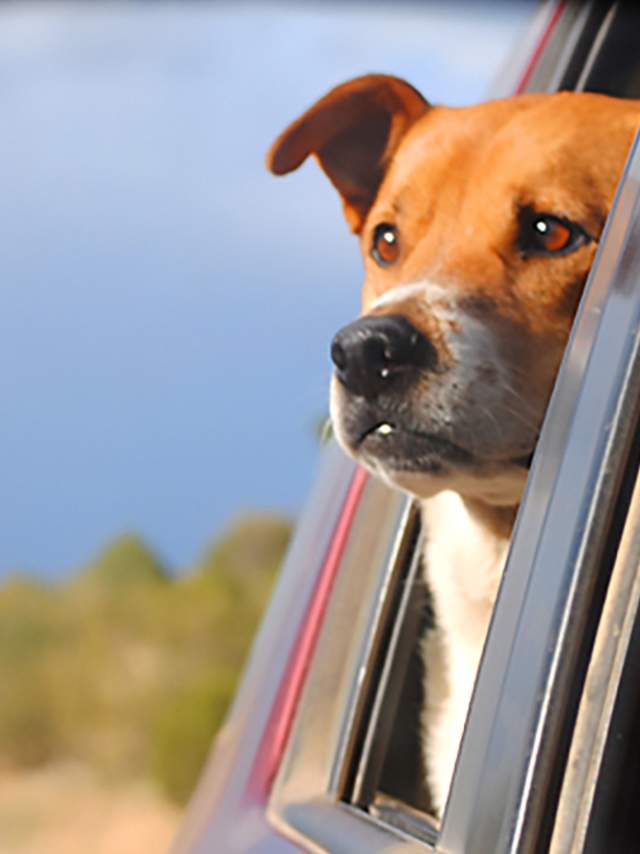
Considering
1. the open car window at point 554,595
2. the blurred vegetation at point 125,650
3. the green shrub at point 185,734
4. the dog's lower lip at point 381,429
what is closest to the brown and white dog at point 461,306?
the dog's lower lip at point 381,429

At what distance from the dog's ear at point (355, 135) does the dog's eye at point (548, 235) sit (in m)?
0.24

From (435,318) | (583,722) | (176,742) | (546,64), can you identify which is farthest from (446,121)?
(176,742)

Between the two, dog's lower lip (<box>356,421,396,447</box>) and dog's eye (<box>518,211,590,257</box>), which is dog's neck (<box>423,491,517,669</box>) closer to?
dog's lower lip (<box>356,421,396,447</box>)

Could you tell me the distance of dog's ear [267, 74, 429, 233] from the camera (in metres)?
1.71

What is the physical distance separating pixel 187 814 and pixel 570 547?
1071 millimetres

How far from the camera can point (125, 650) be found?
27219 millimetres

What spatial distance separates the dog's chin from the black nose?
6 cm

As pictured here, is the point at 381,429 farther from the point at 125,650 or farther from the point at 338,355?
the point at 125,650

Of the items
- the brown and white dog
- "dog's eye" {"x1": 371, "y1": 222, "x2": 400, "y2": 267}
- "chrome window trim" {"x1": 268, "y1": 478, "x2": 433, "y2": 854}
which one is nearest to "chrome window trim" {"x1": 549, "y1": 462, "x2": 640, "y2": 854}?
the brown and white dog

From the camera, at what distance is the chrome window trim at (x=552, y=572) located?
1072mm

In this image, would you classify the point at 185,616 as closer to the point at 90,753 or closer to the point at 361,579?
the point at 90,753

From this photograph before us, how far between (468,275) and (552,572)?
1.86 ft

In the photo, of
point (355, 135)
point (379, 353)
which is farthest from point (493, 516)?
point (355, 135)

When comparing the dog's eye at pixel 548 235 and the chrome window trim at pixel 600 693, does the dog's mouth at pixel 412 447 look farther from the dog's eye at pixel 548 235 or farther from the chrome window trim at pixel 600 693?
the chrome window trim at pixel 600 693
